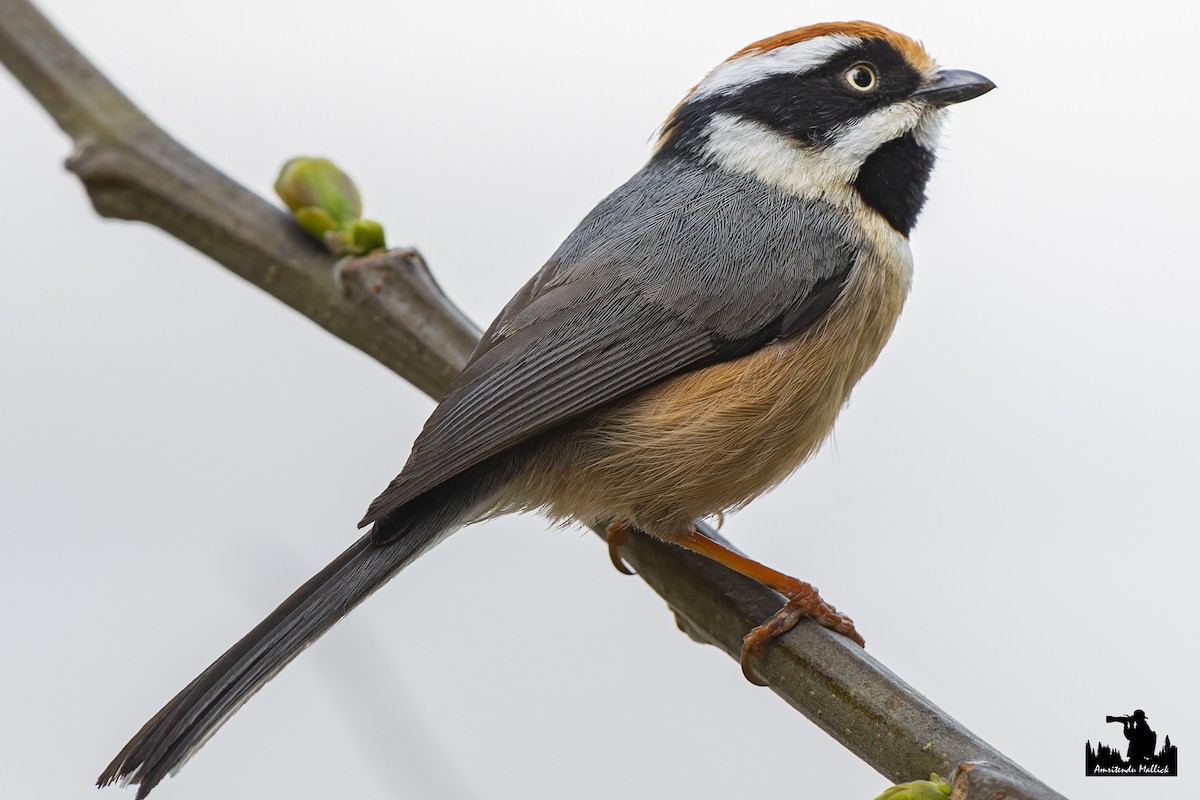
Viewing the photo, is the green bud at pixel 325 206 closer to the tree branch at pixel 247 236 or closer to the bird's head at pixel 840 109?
the tree branch at pixel 247 236

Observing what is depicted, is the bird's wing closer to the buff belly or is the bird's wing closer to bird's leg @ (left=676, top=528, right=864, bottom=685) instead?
the buff belly

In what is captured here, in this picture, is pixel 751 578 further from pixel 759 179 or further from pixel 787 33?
pixel 787 33

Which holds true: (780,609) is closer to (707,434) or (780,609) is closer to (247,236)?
(707,434)

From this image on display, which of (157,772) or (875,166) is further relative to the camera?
(875,166)

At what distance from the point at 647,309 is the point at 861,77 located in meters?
0.72

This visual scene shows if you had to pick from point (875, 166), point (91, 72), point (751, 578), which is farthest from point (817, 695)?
point (91, 72)

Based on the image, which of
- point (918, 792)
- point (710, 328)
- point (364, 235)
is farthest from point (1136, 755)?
point (364, 235)

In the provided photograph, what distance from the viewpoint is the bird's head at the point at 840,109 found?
2.61 metres

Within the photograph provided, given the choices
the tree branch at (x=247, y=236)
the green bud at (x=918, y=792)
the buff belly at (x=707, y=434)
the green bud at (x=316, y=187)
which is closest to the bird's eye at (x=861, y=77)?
the buff belly at (x=707, y=434)

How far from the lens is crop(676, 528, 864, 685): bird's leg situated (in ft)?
7.11

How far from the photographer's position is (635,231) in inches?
100

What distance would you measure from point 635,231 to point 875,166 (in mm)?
550

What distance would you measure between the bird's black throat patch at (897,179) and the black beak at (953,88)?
0.09 metres

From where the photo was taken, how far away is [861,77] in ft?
8.63
